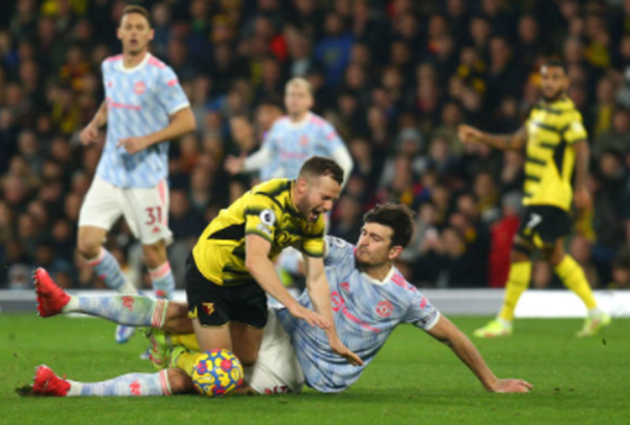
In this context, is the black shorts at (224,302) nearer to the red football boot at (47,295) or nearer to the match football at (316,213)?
the match football at (316,213)

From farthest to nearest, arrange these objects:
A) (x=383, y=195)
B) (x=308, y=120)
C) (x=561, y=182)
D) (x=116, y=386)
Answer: (x=383, y=195)
(x=308, y=120)
(x=561, y=182)
(x=116, y=386)

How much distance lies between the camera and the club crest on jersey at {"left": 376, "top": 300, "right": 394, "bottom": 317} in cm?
601

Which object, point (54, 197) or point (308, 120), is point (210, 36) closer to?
point (54, 197)

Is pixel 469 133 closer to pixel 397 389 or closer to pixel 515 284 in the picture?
pixel 515 284

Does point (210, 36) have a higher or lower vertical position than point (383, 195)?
higher

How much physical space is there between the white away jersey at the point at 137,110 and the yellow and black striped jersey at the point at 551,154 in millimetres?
3023

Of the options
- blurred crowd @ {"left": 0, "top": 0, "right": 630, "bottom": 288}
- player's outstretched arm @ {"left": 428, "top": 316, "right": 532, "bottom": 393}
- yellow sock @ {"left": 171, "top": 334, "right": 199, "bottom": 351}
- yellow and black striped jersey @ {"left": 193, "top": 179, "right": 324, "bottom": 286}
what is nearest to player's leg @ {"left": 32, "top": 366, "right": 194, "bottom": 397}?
yellow sock @ {"left": 171, "top": 334, "right": 199, "bottom": 351}

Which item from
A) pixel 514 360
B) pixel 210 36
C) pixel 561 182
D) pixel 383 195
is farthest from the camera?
pixel 210 36

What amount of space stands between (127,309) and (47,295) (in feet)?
1.31

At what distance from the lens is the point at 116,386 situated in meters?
5.88

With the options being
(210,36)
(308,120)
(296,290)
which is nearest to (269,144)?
(308,120)

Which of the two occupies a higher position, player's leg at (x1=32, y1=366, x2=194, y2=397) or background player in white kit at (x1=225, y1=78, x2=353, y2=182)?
background player in white kit at (x1=225, y1=78, x2=353, y2=182)

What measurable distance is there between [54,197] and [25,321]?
2.84 meters

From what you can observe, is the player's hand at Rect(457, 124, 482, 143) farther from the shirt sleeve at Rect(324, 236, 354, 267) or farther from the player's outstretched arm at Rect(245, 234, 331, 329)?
the player's outstretched arm at Rect(245, 234, 331, 329)
